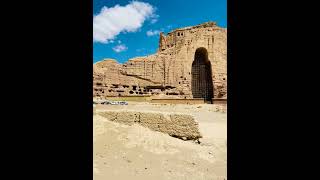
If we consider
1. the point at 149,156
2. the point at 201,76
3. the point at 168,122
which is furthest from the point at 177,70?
the point at 149,156

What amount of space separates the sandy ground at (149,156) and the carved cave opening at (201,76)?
1083 inches

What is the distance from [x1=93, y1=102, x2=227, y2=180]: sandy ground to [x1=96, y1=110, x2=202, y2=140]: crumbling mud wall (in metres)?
0.50

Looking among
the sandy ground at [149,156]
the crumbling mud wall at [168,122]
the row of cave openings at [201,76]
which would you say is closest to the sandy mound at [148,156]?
the sandy ground at [149,156]

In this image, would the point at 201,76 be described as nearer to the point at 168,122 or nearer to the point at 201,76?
the point at 201,76

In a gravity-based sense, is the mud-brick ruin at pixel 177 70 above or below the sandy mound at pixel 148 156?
above

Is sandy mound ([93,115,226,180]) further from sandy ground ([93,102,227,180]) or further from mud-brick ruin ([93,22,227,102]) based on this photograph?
mud-brick ruin ([93,22,227,102])

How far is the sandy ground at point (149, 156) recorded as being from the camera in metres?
6.41

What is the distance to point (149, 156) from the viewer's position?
25.0 feet

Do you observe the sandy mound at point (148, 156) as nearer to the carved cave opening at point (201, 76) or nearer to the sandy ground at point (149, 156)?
the sandy ground at point (149, 156)

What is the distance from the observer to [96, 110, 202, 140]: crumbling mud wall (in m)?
9.75

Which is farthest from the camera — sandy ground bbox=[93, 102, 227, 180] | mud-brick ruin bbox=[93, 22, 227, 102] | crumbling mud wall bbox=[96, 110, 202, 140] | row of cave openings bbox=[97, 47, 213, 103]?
row of cave openings bbox=[97, 47, 213, 103]

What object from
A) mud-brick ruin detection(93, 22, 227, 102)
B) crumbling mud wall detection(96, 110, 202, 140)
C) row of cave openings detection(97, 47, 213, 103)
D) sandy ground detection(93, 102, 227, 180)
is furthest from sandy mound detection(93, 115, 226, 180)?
row of cave openings detection(97, 47, 213, 103)

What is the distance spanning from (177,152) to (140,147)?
116 cm

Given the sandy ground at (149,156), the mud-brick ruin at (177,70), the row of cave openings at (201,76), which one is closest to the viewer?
the sandy ground at (149,156)
